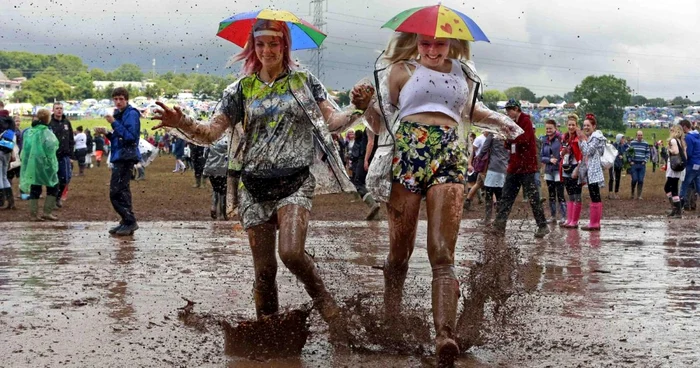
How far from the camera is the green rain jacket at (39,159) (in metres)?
15.8

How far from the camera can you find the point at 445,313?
5578 millimetres

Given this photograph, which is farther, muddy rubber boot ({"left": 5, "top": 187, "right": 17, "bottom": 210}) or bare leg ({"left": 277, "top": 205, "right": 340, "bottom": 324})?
muddy rubber boot ({"left": 5, "top": 187, "right": 17, "bottom": 210})

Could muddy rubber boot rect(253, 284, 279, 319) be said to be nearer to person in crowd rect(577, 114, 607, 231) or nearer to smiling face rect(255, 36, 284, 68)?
smiling face rect(255, 36, 284, 68)

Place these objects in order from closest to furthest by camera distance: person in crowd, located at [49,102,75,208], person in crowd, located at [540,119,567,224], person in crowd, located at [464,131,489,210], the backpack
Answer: person in crowd, located at [540,119,567,224] → person in crowd, located at [49,102,75,208] → person in crowd, located at [464,131,489,210] → the backpack

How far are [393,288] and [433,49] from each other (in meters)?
1.51

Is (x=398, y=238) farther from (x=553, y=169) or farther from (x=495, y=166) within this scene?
(x=553, y=169)

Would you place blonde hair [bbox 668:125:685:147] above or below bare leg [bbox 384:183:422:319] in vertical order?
above

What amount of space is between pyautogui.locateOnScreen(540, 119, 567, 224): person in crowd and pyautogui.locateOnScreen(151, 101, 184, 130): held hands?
36.0ft

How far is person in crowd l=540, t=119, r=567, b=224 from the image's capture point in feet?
54.2

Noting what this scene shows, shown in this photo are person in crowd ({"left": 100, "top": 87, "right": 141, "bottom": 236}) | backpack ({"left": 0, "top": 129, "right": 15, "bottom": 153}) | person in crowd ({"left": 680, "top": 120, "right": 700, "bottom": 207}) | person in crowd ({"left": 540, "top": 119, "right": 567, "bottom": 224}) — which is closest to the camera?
person in crowd ({"left": 100, "top": 87, "right": 141, "bottom": 236})

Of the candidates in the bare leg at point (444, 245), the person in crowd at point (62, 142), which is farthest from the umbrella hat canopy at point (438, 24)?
the person in crowd at point (62, 142)

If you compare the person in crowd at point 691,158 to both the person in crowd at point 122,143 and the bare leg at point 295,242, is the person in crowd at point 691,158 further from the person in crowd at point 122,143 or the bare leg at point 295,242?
the bare leg at point 295,242

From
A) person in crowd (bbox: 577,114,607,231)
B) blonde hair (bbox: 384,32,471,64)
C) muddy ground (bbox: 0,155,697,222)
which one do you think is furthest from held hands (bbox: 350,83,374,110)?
person in crowd (bbox: 577,114,607,231)

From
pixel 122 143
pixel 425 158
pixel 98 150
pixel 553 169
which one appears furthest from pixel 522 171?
pixel 98 150
